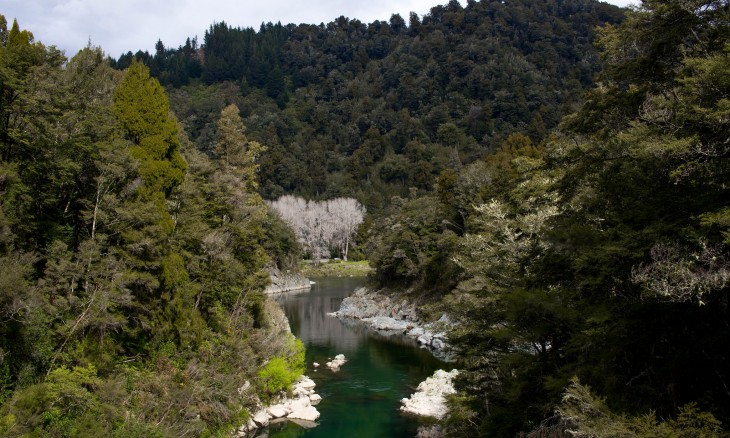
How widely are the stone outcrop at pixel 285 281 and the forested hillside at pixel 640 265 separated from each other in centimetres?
4683

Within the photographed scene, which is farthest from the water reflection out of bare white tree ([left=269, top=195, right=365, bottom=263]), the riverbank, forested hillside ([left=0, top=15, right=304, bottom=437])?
bare white tree ([left=269, top=195, right=365, bottom=263])

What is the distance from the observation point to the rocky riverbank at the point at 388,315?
33281 millimetres

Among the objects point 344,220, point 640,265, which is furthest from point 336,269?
point 640,265

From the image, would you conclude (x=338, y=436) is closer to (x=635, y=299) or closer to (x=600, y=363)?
(x=600, y=363)

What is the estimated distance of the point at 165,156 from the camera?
1766 centimetres

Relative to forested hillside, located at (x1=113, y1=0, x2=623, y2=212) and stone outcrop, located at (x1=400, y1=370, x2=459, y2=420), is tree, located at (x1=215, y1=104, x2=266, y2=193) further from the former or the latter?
forested hillside, located at (x1=113, y1=0, x2=623, y2=212)

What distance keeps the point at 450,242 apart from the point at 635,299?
28457 millimetres

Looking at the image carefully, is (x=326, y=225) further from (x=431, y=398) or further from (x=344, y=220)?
(x=431, y=398)

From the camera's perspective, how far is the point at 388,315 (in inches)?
1645

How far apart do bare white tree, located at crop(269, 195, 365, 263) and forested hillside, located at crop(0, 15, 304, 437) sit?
6467 centimetres

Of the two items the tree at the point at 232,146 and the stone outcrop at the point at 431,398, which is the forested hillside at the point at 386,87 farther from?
the stone outcrop at the point at 431,398

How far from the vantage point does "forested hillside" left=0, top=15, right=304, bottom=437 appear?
11.9 metres

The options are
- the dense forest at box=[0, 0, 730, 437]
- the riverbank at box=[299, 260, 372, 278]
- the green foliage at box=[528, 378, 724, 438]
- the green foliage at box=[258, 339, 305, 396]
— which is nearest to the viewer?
the green foliage at box=[528, 378, 724, 438]

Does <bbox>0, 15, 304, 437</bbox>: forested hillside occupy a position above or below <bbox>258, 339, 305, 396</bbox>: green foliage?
above
